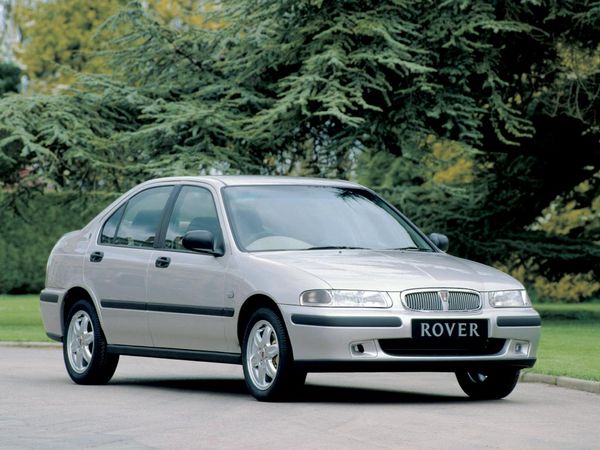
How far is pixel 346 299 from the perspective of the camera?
11.1 m

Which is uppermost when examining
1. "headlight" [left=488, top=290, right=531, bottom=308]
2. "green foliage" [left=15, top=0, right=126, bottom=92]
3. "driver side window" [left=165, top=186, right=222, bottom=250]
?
"green foliage" [left=15, top=0, right=126, bottom=92]

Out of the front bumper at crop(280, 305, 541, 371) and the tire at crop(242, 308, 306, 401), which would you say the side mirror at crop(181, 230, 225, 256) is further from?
the front bumper at crop(280, 305, 541, 371)

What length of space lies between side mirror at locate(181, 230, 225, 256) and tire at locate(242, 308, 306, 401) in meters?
0.74

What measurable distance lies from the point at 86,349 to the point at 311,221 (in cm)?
245

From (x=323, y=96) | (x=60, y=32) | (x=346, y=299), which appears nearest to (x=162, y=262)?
(x=346, y=299)

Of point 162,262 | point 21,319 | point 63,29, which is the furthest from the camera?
point 63,29

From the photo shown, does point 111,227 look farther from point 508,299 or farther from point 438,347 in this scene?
point 508,299

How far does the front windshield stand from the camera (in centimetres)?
1215

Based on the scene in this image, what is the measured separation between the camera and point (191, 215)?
41.7 feet

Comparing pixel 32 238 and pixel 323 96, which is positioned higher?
pixel 323 96

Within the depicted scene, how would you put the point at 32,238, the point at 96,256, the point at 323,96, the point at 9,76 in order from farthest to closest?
the point at 9,76, the point at 32,238, the point at 323,96, the point at 96,256

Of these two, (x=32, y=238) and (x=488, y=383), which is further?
(x=32, y=238)

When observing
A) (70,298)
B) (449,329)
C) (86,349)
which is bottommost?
(86,349)

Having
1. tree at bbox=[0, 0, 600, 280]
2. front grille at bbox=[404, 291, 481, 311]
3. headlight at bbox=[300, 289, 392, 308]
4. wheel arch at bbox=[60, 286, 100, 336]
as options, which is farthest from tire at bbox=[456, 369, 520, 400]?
tree at bbox=[0, 0, 600, 280]
